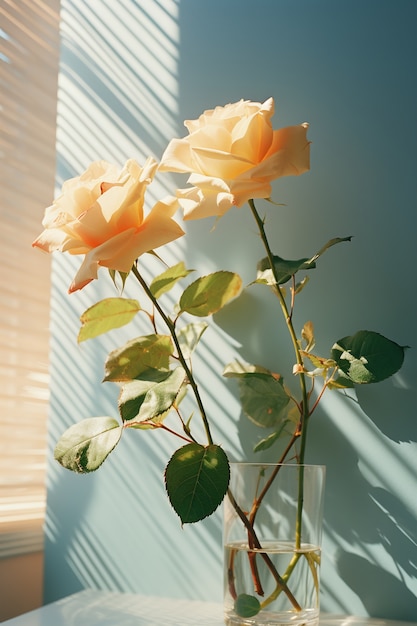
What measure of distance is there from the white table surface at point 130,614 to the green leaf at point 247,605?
5.0 inches

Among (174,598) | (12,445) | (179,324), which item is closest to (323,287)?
(179,324)

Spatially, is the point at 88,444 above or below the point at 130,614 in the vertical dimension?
above

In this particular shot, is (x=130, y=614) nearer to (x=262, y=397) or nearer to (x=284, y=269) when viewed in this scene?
(x=262, y=397)

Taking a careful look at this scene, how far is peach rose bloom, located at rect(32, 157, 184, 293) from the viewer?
2.52ft

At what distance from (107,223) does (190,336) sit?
0.29 m

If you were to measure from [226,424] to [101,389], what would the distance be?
226mm

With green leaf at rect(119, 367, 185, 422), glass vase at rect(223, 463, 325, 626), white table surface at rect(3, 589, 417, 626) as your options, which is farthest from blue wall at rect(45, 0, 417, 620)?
green leaf at rect(119, 367, 185, 422)

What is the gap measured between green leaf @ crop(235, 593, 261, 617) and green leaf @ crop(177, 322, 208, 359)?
0.33 metres

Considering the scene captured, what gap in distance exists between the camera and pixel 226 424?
1.05 m

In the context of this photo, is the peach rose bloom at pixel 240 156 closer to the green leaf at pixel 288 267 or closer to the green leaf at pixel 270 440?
the green leaf at pixel 288 267

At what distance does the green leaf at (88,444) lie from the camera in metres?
0.85

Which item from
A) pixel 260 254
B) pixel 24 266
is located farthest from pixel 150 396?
pixel 24 266

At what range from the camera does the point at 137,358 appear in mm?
906

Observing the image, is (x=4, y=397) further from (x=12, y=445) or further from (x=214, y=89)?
(x=214, y=89)
